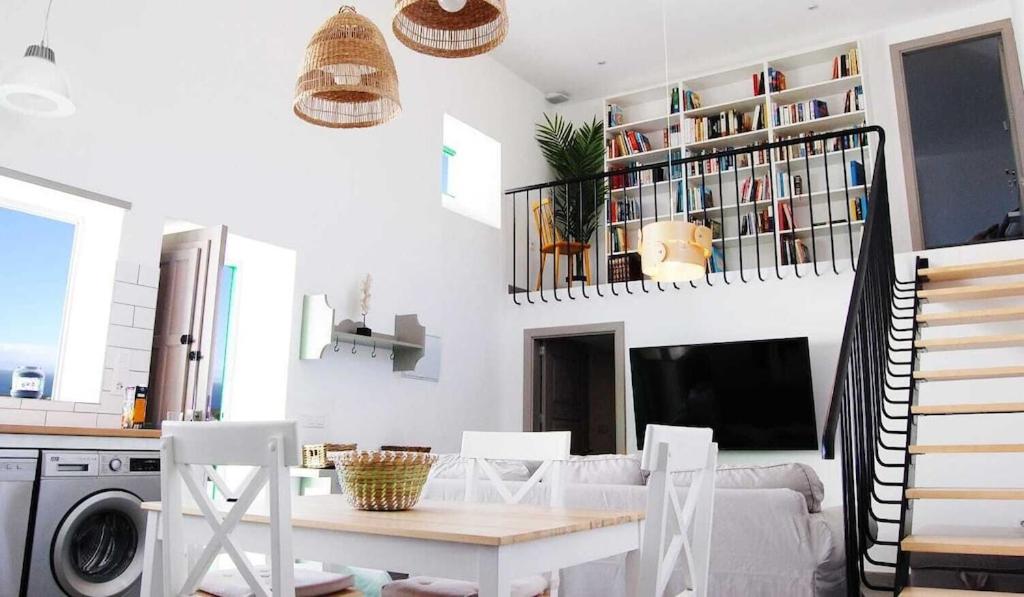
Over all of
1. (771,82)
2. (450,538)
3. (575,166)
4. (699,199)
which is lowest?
(450,538)

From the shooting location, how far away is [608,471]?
3.56 meters

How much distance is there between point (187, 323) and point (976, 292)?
15.0ft

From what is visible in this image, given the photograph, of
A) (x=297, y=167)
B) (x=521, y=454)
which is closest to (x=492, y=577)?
(x=521, y=454)

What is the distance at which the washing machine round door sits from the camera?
3.21 metres

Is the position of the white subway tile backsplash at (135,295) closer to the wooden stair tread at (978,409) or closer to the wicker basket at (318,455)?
the wicker basket at (318,455)

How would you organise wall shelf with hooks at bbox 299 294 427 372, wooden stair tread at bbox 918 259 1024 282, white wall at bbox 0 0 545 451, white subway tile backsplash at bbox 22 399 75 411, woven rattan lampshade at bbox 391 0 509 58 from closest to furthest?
woven rattan lampshade at bbox 391 0 509 58, white subway tile backsplash at bbox 22 399 75 411, white wall at bbox 0 0 545 451, wooden stair tread at bbox 918 259 1024 282, wall shelf with hooks at bbox 299 294 427 372

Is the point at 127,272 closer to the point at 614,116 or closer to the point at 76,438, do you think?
the point at 76,438

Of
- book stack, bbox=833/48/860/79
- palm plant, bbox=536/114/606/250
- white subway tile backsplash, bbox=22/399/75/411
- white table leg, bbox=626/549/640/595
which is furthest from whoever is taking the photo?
palm plant, bbox=536/114/606/250

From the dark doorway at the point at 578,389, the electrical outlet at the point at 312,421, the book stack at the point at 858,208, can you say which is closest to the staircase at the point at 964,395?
the book stack at the point at 858,208

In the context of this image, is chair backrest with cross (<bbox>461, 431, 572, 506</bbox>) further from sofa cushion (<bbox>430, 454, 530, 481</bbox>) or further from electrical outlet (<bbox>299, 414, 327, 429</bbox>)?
electrical outlet (<bbox>299, 414, 327, 429</bbox>)

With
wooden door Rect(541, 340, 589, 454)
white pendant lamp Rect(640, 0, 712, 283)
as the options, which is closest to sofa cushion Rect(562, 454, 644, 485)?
white pendant lamp Rect(640, 0, 712, 283)

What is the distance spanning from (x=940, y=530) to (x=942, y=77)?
491 cm

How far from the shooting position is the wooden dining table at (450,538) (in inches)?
64.2

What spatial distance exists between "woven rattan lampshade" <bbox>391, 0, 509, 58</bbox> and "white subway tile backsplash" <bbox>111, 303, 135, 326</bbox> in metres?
2.37
